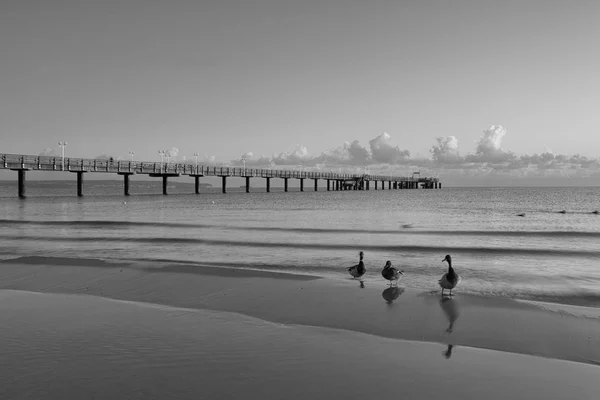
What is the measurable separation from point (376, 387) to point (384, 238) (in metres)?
14.4

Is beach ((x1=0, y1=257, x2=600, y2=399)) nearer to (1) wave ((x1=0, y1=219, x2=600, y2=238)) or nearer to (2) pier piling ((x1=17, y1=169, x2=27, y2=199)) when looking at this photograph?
(1) wave ((x1=0, y1=219, x2=600, y2=238))

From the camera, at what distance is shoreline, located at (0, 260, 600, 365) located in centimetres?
557

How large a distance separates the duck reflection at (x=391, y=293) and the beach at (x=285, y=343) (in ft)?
0.11

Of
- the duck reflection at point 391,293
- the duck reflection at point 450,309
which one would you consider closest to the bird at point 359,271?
the duck reflection at point 391,293

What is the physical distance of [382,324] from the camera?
607 centimetres

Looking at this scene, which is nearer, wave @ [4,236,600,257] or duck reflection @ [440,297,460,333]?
duck reflection @ [440,297,460,333]

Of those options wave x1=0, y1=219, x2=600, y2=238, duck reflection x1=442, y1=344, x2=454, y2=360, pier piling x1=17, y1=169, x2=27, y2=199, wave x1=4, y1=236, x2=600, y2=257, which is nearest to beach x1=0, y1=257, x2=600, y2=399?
duck reflection x1=442, y1=344, x2=454, y2=360

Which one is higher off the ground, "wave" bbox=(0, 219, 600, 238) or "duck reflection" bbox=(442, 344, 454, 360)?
"duck reflection" bbox=(442, 344, 454, 360)

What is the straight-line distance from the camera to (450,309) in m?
6.84

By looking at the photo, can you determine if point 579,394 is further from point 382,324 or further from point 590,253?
point 590,253

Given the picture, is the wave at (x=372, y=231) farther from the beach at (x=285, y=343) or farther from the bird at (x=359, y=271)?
the beach at (x=285, y=343)

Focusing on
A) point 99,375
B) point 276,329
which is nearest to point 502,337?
point 276,329

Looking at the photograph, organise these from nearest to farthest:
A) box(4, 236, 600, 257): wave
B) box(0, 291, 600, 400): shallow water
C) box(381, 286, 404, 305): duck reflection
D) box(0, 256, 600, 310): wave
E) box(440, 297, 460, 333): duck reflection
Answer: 1. box(0, 291, 600, 400): shallow water
2. box(440, 297, 460, 333): duck reflection
3. box(381, 286, 404, 305): duck reflection
4. box(0, 256, 600, 310): wave
5. box(4, 236, 600, 257): wave

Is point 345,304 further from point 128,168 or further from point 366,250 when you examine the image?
point 128,168
